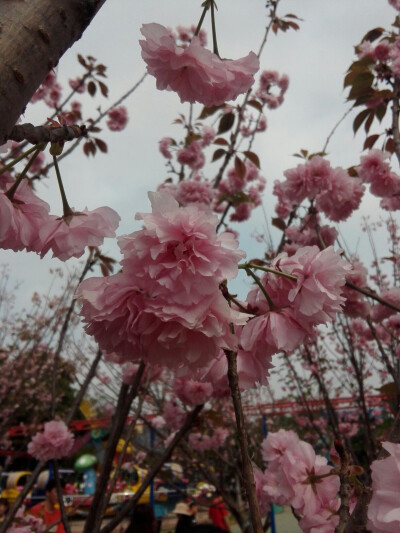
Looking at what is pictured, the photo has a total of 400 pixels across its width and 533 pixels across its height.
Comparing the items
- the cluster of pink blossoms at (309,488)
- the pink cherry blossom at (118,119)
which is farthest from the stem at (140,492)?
the pink cherry blossom at (118,119)

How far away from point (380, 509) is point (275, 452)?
3.67 ft

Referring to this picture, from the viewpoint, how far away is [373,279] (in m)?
6.02

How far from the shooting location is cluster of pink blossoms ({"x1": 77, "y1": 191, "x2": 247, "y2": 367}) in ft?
2.43

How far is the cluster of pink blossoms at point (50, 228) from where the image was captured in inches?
33.9

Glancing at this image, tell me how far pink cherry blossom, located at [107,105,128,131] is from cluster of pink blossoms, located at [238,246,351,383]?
5283 mm

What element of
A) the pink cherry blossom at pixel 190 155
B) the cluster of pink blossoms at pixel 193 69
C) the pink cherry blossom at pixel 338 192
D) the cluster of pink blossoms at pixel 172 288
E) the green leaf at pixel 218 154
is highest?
→ the pink cherry blossom at pixel 190 155

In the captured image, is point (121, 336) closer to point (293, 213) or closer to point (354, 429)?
point (293, 213)

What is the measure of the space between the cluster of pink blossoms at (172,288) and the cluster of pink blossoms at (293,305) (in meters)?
0.12

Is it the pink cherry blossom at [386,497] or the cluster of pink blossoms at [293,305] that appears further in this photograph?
the cluster of pink blossoms at [293,305]

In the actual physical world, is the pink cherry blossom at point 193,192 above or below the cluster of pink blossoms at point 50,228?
above

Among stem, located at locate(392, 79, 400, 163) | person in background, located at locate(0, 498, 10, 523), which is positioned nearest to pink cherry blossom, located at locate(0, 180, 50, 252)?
stem, located at locate(392, 79, 400, 163)

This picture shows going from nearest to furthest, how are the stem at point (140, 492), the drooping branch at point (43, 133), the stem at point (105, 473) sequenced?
1. the drooping branch at point (43, 133)
2. the stem at point (105, 473)
3. the stem at point (140, 492)

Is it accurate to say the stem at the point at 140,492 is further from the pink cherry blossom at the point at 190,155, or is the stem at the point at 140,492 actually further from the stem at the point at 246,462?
the pink cherry blossom at the point at 190,155

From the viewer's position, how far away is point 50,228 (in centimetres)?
90
